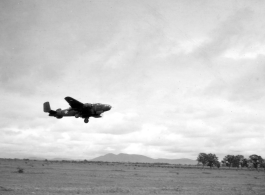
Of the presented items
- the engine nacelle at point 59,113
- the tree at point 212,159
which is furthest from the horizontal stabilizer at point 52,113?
the tree at point 212,159

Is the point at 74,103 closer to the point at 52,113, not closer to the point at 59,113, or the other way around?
the point at 59,113

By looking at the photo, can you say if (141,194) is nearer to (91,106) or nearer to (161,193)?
(161,193)

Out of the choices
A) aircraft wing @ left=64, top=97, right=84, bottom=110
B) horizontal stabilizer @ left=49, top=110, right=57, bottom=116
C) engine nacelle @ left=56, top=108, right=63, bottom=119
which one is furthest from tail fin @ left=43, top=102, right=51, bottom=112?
aircraft wing @ left=64, top=97, right=84, bottom=110

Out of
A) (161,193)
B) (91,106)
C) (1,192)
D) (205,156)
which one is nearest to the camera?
(91,106)

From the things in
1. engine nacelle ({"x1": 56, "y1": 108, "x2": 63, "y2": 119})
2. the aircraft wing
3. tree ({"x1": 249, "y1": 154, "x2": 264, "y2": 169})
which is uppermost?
A: the aircraft wing

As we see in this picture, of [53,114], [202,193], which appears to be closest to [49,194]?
[53,114]

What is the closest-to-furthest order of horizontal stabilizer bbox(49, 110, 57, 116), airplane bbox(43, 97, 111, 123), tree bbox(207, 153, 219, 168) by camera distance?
airplane bbox(43, 97, 111, 123)
horizontal stabilizer bbox(49, 110, 57, 116)
tree bbox(207, 153, 219, 168)

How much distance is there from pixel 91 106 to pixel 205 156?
169027mm

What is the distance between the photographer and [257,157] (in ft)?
603

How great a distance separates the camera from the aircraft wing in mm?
23973

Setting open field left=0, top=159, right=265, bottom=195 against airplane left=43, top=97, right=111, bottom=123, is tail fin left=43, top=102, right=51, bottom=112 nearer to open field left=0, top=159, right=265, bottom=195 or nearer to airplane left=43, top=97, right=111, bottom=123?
airplane left=43, top=97, right=111, bottom=123

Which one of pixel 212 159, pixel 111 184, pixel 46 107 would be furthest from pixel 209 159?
pixel 46 107

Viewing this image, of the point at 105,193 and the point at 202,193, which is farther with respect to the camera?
the point at 202,193

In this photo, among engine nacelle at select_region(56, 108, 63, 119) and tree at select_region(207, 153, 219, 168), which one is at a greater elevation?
engine nacelle at select_region(56, 108, 63, 119)
